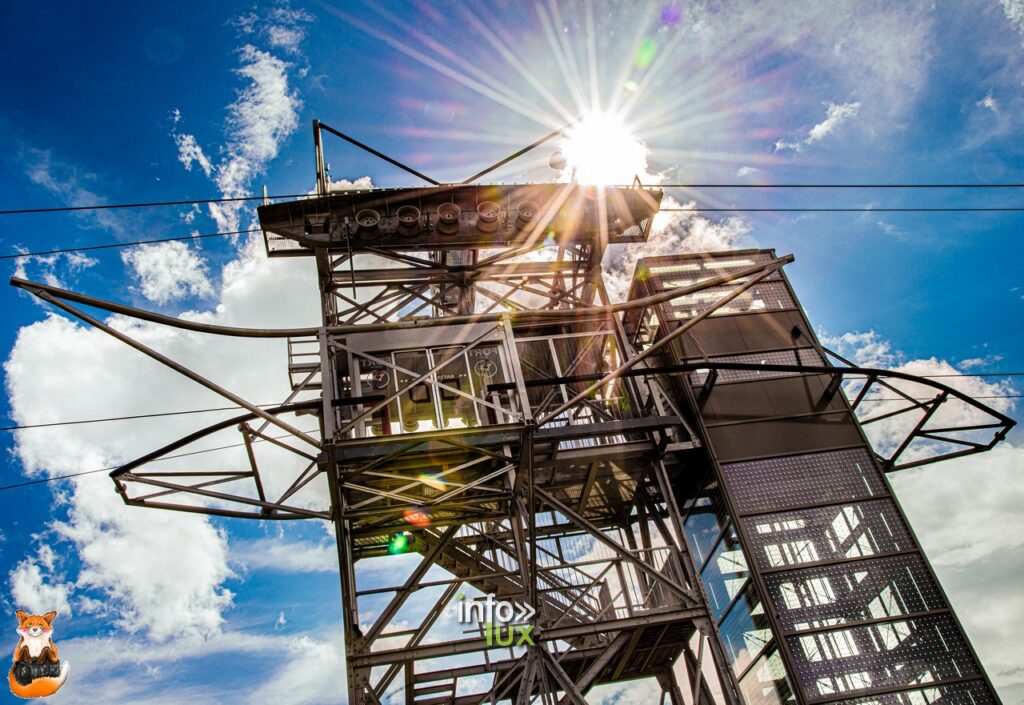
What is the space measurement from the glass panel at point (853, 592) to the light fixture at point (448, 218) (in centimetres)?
1193

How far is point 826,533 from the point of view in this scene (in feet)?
50.5

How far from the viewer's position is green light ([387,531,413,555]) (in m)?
16.4

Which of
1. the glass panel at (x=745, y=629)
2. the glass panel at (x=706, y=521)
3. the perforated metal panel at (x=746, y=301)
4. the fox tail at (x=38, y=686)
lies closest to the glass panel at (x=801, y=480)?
the glass panel at (x=706, y=521)

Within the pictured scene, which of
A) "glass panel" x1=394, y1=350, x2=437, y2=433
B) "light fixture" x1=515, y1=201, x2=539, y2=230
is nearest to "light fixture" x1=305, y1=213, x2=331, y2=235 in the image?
"light fixture" x1=515, y1=201, x2=539, y2=230

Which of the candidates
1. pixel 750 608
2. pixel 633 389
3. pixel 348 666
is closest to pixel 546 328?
pixel 633 389

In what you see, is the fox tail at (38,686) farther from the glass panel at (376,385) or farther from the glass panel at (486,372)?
the glass panel at (486,372)

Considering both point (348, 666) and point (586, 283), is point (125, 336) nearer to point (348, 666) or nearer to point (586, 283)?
point (348, 666)

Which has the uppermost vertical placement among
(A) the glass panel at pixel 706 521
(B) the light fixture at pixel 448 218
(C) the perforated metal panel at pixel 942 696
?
(B) the light fixture at pixel 448 218

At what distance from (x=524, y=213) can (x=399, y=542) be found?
977 centimetres

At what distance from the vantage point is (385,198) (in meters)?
19.5

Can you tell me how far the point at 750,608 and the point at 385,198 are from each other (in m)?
14.2

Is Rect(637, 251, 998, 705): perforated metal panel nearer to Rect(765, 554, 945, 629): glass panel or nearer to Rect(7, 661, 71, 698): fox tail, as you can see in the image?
Rect(765, 554, 945, 629): glass panel

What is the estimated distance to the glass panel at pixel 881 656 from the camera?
13.8 meters

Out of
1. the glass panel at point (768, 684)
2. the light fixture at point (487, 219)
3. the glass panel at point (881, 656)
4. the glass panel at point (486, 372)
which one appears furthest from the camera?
the light fixture at point (487, 219)
